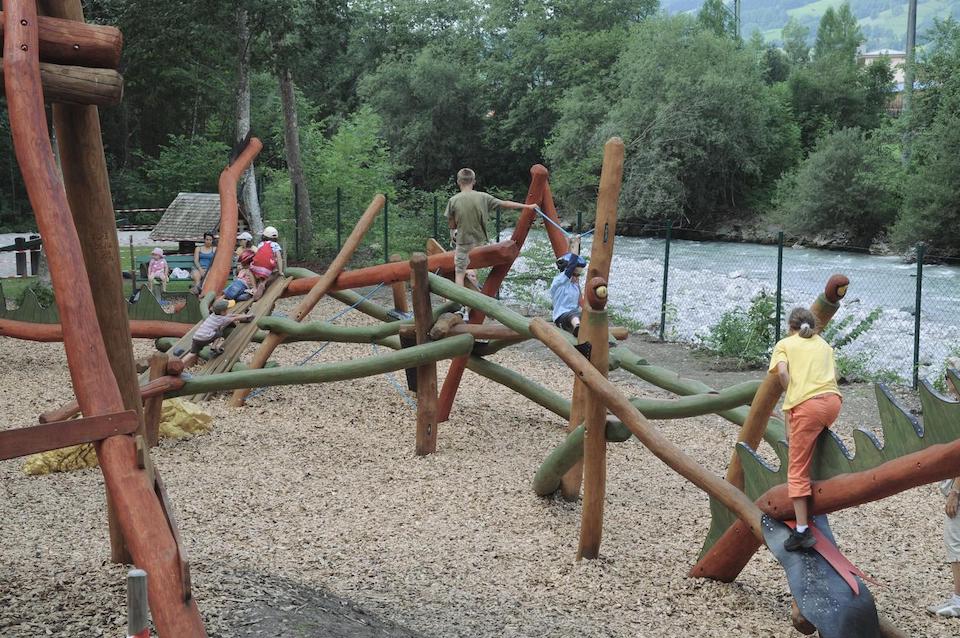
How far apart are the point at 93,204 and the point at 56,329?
5.83 meters

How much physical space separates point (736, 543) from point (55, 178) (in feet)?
11.5

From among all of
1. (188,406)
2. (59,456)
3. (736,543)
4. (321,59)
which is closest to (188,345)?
(188,406)

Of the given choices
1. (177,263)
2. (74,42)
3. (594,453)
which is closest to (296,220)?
(177,263)

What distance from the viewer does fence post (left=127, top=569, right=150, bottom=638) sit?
237 cm

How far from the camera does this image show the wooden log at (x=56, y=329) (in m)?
9.14

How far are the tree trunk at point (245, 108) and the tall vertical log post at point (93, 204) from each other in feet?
45.9

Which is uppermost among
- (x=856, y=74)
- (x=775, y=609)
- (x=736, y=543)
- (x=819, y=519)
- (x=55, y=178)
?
(x=856, y=74)

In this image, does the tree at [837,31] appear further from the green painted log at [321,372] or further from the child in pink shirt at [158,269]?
the green painted log at [321,372]

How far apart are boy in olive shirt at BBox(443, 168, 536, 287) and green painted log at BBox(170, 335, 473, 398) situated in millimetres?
1260

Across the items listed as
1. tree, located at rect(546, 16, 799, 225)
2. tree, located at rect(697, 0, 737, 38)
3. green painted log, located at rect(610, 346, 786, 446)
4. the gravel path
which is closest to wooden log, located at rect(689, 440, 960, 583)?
the gravel path

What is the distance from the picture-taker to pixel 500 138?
1646 inches

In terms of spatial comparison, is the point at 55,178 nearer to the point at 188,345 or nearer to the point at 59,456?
the point at 59,456

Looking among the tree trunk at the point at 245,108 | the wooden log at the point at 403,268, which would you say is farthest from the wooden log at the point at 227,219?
the tree trunk at the point at 245,108

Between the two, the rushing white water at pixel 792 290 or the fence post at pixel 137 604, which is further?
the rushing white water at pixel 792 290
